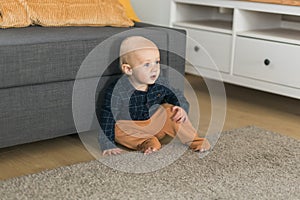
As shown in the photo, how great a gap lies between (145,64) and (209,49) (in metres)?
0.95

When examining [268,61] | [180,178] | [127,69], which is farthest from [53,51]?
[268,61]

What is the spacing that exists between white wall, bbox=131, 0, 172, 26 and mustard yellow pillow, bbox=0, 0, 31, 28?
1.21 m

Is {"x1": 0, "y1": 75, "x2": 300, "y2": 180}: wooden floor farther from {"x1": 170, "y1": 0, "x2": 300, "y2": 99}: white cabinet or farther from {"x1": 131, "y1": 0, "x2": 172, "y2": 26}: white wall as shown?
{"x1": 131, "y1": 0, "x2": 172, "y2": 26}: white wall

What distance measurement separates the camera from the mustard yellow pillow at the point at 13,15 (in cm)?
208

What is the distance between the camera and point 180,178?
1.67 meters

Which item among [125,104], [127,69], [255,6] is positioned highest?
[255,6]

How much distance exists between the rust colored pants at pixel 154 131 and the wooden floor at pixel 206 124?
16 cm

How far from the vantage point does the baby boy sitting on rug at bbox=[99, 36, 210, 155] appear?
193 cm

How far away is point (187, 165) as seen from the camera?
1787 millimetres

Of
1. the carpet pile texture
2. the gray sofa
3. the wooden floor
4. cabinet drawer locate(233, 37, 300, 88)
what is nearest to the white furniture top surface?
cabinet drawer locate(233, 37, 300, 88)

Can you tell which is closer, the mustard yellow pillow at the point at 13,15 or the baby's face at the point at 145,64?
the baby's face at the point at 145,64

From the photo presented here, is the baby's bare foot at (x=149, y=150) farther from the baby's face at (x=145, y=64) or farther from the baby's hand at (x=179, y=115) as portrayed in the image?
the baby's face at (x=145, y=64)

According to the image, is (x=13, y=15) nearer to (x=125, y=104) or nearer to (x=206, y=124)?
(x=125, y=104)

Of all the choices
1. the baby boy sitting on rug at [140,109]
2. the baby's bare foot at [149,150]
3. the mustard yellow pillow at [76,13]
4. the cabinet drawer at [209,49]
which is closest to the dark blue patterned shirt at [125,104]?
the baby boy sitting on rug at [140,109]
